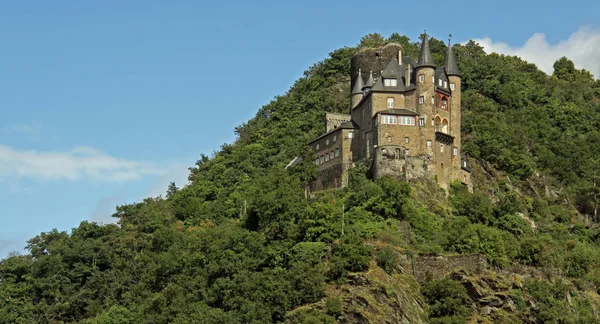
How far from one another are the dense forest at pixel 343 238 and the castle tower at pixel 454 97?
15.7ft

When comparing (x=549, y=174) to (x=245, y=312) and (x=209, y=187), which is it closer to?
(x=209, y=187)

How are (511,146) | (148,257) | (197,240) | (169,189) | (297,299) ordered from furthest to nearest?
(169,189), (511,146), (148,257), (197,240), (297,299)

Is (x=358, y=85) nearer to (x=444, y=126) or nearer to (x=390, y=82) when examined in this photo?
(x=390, y=82)

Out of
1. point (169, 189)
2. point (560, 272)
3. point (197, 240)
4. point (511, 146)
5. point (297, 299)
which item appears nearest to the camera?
point (297, 299)

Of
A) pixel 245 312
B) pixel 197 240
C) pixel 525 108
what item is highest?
pixel 525 108

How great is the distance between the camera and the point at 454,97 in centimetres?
9588

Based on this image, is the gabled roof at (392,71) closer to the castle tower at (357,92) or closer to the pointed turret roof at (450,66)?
the pointed turret roof at (450,66)

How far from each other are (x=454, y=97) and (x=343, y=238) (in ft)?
74.7

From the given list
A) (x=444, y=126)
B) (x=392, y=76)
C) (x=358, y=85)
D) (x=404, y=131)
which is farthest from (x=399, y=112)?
(x=358, y=85)

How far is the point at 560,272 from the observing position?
83312 millimetres

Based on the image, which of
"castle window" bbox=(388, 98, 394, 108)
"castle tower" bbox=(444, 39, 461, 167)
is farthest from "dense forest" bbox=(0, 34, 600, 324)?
"castle window" bbox=(388, 98, 394, 108)

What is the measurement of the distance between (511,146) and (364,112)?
19101 mm

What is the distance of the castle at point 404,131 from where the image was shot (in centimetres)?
9012

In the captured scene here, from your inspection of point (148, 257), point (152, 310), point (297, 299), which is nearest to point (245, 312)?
point (297, 299)
